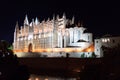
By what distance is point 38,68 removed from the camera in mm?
40656

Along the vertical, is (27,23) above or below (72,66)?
above

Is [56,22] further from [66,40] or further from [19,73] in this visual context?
[19,73]

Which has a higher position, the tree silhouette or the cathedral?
the cathedral

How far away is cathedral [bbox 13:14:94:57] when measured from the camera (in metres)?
46.4

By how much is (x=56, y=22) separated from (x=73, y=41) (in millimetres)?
4799

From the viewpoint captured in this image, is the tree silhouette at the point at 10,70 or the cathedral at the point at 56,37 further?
the cathedral at the point at 56,37

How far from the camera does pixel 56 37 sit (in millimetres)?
50844

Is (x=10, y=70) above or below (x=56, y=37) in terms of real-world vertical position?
below

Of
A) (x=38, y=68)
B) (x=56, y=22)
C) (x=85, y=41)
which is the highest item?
(x=56, y=22)

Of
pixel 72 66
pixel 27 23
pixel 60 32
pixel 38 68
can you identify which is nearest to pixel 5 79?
Result: pixel 72 66

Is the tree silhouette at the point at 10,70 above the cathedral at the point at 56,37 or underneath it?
underneath

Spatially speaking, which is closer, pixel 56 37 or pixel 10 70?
pixel 10 70

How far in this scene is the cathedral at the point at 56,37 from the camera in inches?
1826

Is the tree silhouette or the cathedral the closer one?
the tree silhouette
